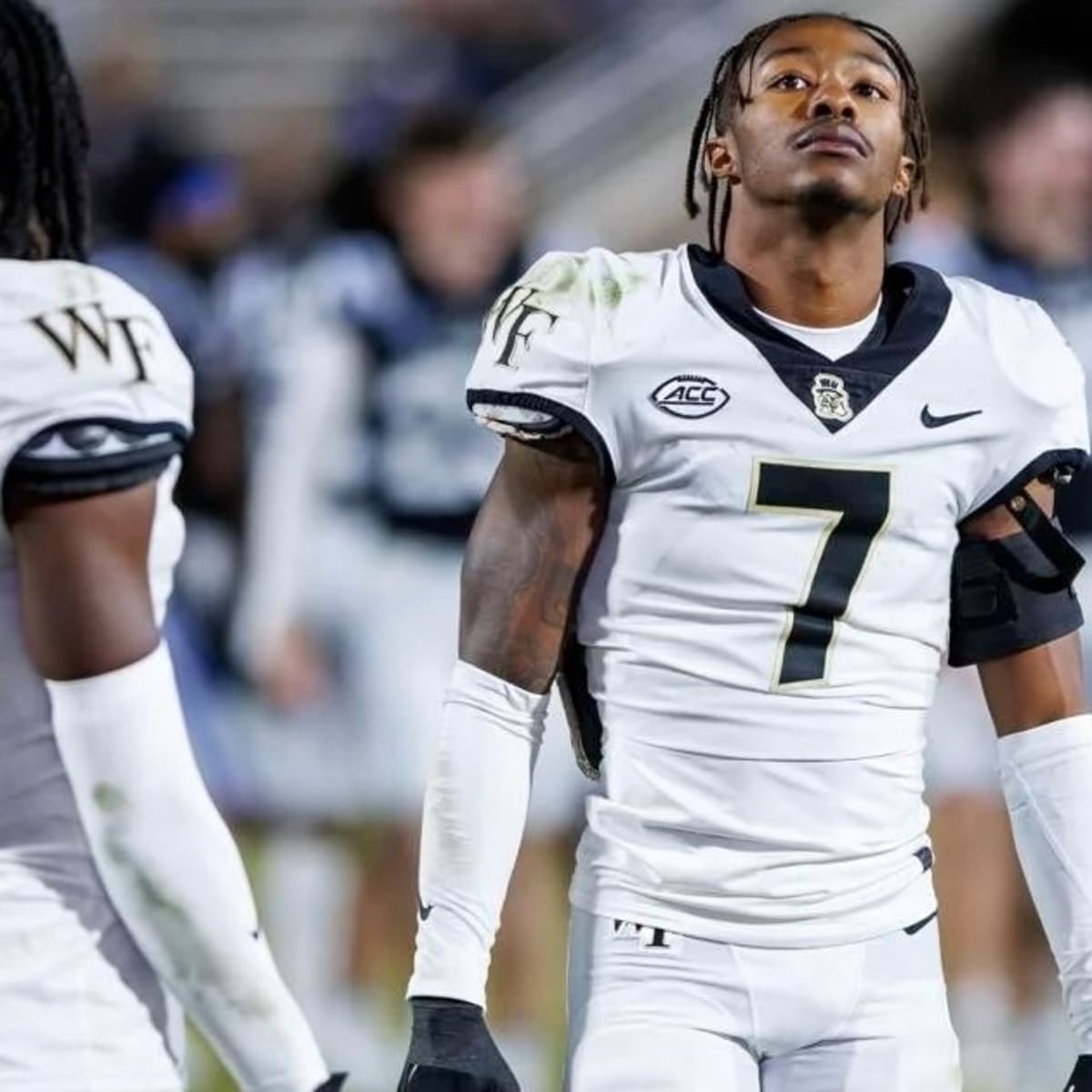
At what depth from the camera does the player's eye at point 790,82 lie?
9.15 ft

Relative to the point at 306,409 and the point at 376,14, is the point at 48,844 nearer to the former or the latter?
the point at 306,409

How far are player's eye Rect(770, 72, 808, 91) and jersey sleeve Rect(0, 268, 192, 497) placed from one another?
718 mm

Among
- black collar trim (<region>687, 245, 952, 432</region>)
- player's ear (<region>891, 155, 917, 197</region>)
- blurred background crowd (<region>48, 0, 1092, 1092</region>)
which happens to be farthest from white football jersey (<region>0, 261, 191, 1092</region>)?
blurred background crowd (<region>48, 0, 1092, 1092</region>)

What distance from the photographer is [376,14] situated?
7.54 metres

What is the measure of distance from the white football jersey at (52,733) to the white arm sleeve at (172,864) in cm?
3

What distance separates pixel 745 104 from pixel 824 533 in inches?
17.3

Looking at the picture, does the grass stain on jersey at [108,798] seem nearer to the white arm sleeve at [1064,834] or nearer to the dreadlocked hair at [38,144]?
the dreadlocked hair at [38,144]

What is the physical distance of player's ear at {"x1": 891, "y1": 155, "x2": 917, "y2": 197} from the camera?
2842 mm

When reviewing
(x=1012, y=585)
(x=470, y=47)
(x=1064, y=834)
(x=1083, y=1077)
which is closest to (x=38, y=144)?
(x=1012, y=585)

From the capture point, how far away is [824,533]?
8.87 feet

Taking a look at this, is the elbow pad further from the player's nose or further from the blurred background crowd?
the blurred background crowd

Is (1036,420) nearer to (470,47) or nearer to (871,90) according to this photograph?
(871,90)

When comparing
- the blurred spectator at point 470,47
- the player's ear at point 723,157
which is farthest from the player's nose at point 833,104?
the blurred spectator at point 470,47

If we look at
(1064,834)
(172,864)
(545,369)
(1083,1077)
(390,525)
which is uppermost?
(545,369)
